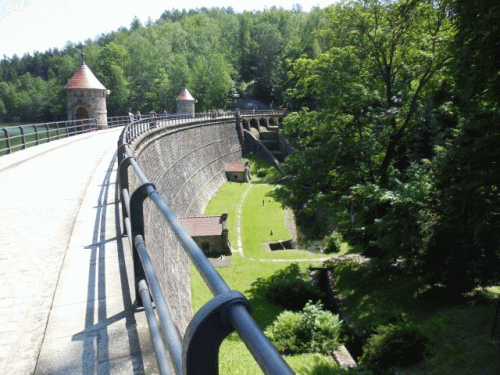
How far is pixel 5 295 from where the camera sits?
13.7 ft

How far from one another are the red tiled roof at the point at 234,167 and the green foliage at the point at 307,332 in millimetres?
30020

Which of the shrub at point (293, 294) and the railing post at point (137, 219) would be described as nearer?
the railing post at point (137, 219)

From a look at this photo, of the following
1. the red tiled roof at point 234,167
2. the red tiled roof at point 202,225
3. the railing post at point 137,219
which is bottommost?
the red tiled roof at point 202,225

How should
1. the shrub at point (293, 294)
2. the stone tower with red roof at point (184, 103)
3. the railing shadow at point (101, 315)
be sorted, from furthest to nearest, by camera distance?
the stone tower with red roof at point (184, 103) < the shrub at point (293, 294) < the railing shadow at point (101, 315)

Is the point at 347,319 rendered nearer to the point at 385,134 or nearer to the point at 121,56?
the point at 385,134

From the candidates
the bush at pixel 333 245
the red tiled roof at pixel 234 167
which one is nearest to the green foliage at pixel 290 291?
the bush at pixel 333 245

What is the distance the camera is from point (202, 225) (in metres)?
25.5

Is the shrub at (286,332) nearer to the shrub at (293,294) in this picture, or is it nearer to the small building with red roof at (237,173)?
the shrub at (293,294)

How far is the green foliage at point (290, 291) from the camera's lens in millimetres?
18016

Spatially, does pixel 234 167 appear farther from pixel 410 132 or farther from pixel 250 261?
pixel 410 132

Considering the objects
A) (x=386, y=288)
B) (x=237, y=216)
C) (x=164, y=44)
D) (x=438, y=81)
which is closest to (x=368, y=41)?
(x=438, y=81)

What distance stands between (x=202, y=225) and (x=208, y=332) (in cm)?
2464

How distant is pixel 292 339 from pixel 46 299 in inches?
482

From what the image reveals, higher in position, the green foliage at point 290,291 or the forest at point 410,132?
the forest at point 410,132
